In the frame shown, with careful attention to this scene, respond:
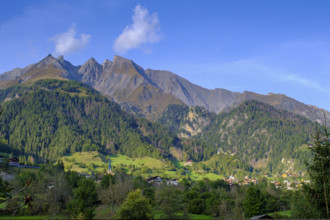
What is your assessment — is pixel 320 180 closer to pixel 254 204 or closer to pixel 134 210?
pixel 134 210

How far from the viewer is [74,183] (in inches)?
5118

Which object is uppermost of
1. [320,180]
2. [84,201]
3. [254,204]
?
[320,180]

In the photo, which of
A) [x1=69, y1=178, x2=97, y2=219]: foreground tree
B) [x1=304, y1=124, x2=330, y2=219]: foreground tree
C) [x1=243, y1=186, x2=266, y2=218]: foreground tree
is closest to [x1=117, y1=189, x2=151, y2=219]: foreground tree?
[x1=69, y1=178, x2=97, y2=219]: foreground tree

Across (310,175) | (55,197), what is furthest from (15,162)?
(310,175)

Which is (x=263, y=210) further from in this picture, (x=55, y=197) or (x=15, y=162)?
(x=15, y=162)

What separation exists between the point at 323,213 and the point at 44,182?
110 metres

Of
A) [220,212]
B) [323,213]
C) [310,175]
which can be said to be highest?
[310,175]

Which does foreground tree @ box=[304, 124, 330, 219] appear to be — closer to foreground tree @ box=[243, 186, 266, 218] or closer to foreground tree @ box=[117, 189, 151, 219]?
foreground tree @ box=[117, 189, 151, 219]

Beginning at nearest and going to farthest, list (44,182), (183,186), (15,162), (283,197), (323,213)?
(323,213) → (44,182) → (283,197) → (183,186) → (15,162)

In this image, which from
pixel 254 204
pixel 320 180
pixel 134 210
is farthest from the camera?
pixel 254 204

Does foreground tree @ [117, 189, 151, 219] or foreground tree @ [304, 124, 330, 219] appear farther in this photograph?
foreground tree @ [117, 189, 151, 219]

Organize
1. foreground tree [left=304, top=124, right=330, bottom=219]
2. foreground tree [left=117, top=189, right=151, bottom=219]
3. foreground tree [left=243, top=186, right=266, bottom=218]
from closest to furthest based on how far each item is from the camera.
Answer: foreground tree [left=304, top=124, right=330, bottom=219]
foreground tree [left=117, top=189, right=151, bottom=219]
foreground tree [left=243, top=186, right=266, bottom=218]

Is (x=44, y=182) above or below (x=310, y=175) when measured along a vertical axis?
below

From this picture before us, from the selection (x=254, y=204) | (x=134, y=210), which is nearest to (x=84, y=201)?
(x=134, y=210)
